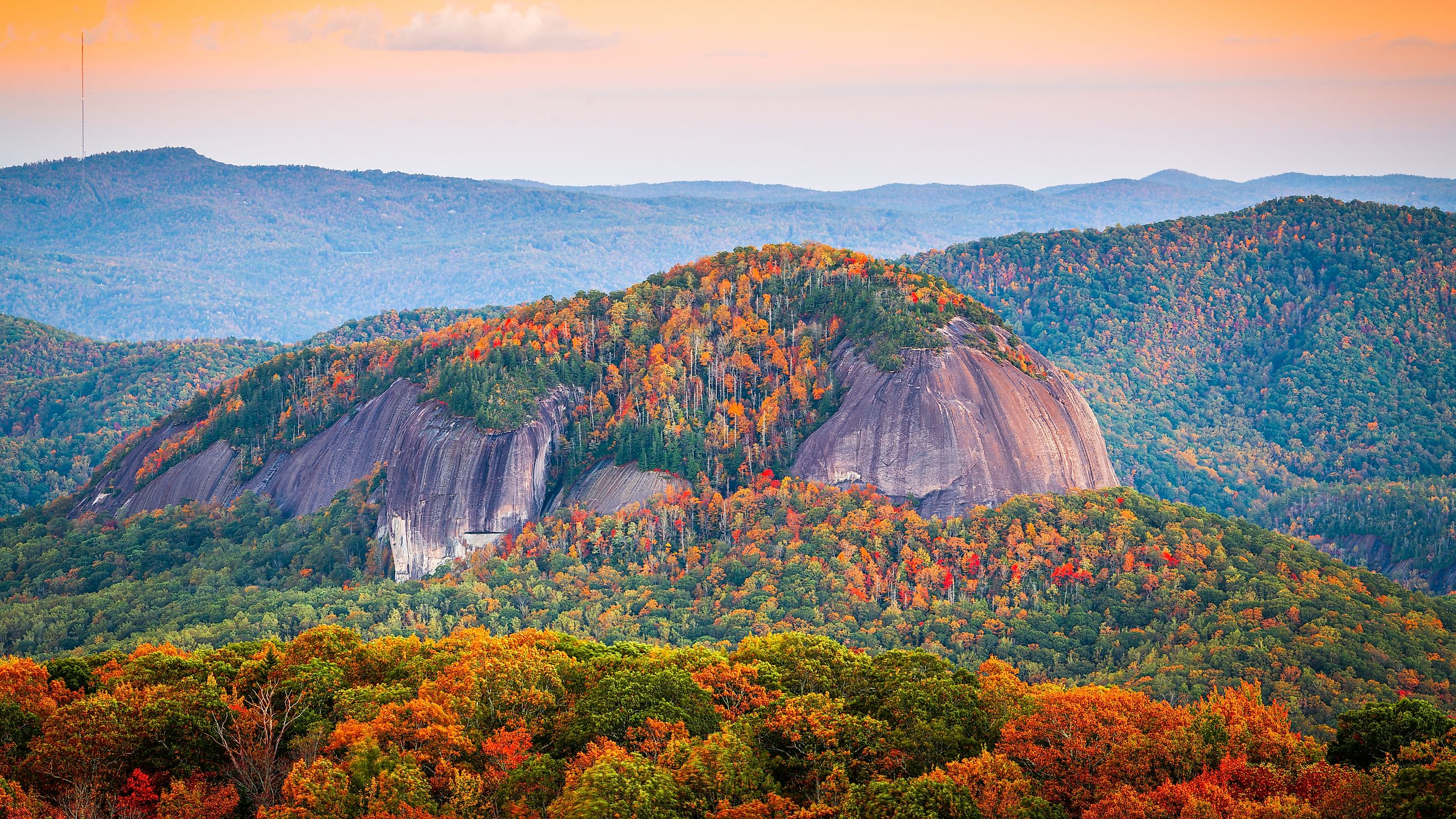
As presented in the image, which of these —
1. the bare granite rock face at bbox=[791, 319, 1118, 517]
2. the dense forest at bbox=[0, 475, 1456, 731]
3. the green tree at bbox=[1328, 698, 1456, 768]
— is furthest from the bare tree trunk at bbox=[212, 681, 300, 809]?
the bare granite rock face at bbox=[791, 319, 1118, 517]

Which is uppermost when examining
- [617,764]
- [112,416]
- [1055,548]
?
[617,764]

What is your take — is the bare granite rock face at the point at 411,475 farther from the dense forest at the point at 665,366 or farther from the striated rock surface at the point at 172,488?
the dense forest at the point at 665,366

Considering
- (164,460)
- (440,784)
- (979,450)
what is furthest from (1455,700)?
(164,460)

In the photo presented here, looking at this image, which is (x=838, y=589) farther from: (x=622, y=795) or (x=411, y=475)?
(x=622, y=795)

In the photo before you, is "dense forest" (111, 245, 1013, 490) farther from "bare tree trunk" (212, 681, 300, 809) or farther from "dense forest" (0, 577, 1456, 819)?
"bare tree trunk" (212, 681, 300, 809)

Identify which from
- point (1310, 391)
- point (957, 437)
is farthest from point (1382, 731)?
point (1310, 391)

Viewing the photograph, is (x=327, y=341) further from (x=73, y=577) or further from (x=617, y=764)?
(x=617, y=764)
